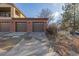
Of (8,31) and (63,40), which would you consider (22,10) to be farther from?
(63,40)

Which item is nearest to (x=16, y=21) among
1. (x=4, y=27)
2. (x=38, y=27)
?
(x=4, y=27)

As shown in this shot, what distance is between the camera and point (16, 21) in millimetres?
3982

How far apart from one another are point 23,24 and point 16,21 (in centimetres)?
14

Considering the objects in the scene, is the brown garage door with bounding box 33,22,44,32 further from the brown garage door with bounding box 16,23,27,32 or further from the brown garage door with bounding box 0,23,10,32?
the brown garage door with bounding box 0,23,10,32

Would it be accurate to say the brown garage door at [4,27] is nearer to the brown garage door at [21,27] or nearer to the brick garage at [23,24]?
the brick garage at [23,24]

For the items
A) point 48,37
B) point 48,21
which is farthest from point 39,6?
point 48,37

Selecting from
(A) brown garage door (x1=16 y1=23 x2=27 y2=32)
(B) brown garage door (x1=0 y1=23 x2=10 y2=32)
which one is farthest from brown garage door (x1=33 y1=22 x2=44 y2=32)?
(B) brown garage door (x1=0 y1=23 x2=10 y2=32)

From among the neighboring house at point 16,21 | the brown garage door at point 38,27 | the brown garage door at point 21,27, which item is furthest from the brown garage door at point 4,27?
the brown garage door at point 38,27

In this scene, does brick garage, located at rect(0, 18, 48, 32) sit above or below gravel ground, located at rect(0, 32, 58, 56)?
above

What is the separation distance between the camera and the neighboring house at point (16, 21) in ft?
12.9

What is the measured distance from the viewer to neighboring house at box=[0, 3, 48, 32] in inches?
155

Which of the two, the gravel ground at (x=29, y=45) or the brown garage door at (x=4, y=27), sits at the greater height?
the brown garage door at (x=4, y=27)

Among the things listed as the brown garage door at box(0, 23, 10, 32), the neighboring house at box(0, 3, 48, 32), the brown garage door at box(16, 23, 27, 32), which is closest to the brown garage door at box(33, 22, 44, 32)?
the neighboring house at box(0, 3, 48, 32)

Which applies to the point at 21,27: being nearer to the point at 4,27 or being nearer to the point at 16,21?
the point at 16,21
